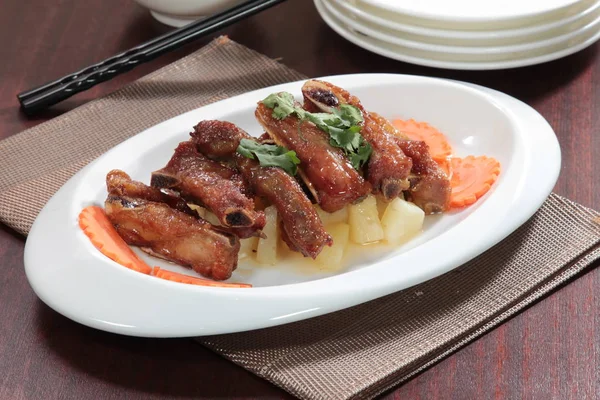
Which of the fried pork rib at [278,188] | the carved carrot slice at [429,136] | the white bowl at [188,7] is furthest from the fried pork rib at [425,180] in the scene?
the white bowl at [188,7]

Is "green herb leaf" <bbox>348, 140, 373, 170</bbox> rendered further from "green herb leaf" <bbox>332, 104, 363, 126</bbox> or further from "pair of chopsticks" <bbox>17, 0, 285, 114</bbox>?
"pair of chopsticks" <bbox>17, 0, 285, 114</bbox>

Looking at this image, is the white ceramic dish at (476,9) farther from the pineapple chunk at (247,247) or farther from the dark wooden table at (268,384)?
the pineapple chunk at (247,247)

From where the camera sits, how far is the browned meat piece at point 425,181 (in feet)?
7.82

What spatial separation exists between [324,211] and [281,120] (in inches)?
10.5

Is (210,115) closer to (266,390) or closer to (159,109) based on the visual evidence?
(159,109)

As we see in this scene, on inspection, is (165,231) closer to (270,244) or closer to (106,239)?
(106,239)

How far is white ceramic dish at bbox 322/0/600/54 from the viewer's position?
3.01 meters

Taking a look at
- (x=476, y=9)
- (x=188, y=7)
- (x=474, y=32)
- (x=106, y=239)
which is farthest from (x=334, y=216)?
(x=188, y=7)

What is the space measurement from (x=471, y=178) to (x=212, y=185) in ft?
2.43

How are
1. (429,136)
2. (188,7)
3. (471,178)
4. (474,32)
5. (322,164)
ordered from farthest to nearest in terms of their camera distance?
(188,7) < (474,32) < (429,136) < (471,178) < (322,164)

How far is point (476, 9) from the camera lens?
10.5 ft

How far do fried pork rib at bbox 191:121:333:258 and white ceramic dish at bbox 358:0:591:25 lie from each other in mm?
927

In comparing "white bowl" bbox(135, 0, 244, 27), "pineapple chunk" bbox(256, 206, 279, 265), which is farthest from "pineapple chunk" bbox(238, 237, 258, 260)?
"white bowl" bbox(135, 0, 244, 27)

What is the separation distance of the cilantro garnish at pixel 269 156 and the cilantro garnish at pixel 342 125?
10 cm
